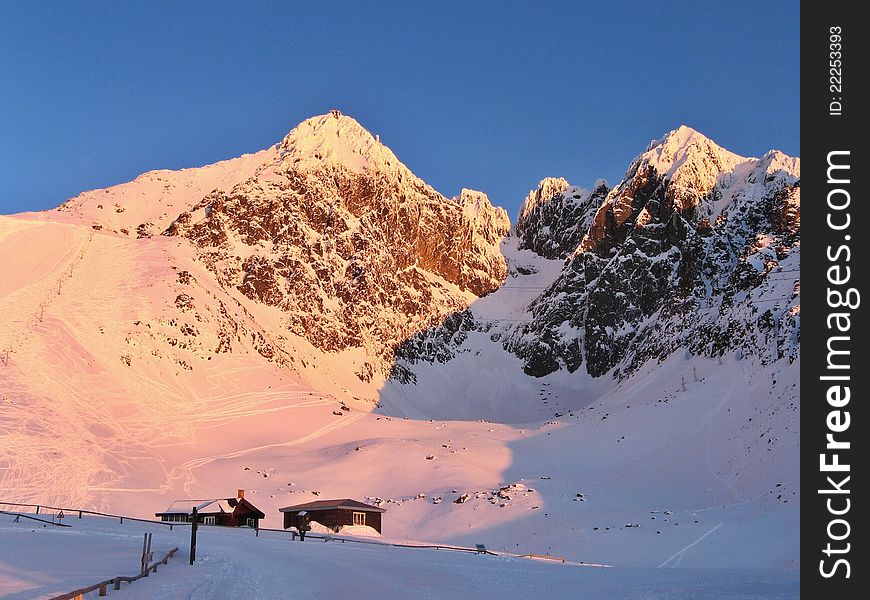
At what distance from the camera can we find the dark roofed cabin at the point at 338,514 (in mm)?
56172

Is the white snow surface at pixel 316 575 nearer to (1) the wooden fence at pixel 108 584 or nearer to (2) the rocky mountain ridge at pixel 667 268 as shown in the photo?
→ (1) the wooden fence at pixel 108 584

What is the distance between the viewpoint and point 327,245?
16750cm

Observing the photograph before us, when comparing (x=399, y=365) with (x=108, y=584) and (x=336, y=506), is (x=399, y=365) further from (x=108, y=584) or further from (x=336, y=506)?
(x=108, y=584)

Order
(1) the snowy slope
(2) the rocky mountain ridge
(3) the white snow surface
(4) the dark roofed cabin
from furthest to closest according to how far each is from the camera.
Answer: (2) the rocky mountain ridge < (1) the snowy slope < (4) the dark roofed cabin < (3) the white snow surface

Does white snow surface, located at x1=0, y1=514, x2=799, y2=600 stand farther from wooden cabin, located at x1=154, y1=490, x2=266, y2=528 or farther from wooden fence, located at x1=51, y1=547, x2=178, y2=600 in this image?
wooden cabin, located at x1=154, y1=490, x2=266, y2=528

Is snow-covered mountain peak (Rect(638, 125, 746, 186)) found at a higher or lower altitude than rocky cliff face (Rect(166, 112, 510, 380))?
higher

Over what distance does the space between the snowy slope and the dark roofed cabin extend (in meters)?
5.34

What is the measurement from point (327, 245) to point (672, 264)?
66.4 meters

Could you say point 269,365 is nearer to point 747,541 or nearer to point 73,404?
point 73,404

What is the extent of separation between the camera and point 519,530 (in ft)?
195

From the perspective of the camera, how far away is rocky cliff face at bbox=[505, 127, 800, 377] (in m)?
122

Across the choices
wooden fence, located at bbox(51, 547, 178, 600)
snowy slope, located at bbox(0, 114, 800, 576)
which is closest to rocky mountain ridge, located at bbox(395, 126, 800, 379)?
snowy slope, located at bbox(0, 114, 800, 576)

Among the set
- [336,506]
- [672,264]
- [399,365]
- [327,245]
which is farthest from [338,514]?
[672,264]
